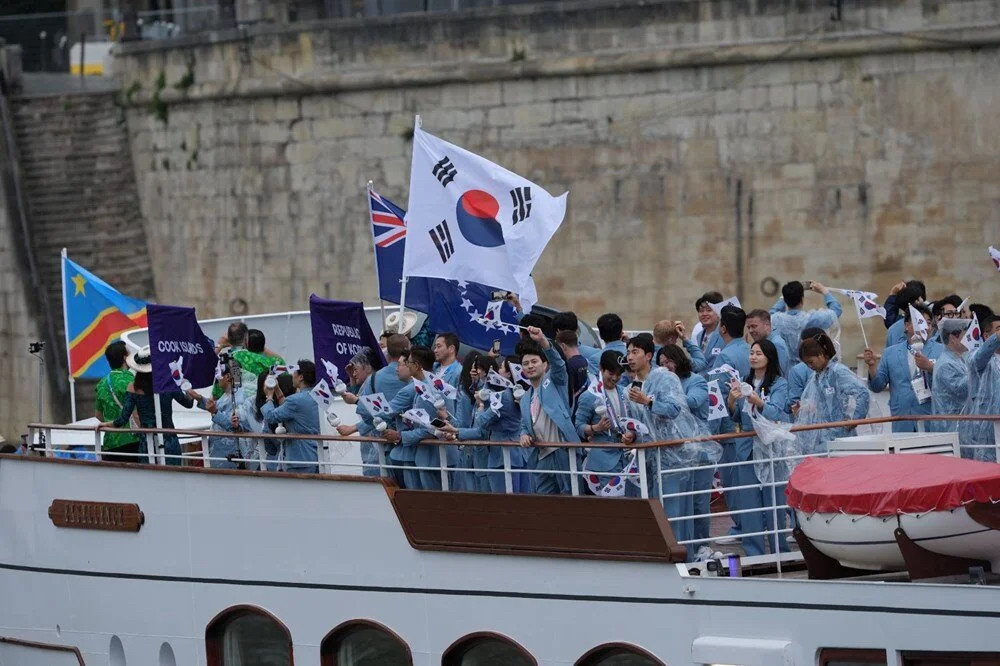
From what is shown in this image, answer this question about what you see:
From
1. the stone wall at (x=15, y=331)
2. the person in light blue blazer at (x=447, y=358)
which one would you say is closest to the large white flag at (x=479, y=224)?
the person in light blue blazer at (x=447, y=358)

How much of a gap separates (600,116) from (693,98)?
1.24 metres

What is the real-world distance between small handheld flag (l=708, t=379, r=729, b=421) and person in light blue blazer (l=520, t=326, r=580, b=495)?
2.42ft

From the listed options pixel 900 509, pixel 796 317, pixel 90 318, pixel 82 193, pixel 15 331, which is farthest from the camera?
pixel 15 331

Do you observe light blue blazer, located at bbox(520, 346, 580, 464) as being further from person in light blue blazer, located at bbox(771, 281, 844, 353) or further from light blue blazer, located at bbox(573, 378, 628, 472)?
person in light blue blazer, located at bbox(771, 281, 844, 353)

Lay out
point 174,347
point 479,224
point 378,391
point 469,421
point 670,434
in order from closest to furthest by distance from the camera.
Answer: point 670,434 < point 469,421 < point 378,391 < point 479,224 < point 174,347

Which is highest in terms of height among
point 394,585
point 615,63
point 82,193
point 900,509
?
point 615,63

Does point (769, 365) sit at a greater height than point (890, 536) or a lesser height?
greater

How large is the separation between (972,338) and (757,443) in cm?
125

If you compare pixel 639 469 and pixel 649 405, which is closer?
pixel 639 469

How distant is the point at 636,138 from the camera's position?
23.1 metres

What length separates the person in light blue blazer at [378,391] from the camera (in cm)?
1084

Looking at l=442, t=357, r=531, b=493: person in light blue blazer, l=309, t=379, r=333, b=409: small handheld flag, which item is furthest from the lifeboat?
l=309, t=379, r=333, b=409: small handheld flag

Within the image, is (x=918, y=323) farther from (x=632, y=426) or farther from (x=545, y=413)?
(x=545, y=413)

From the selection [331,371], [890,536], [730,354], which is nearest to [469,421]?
[331,371]
